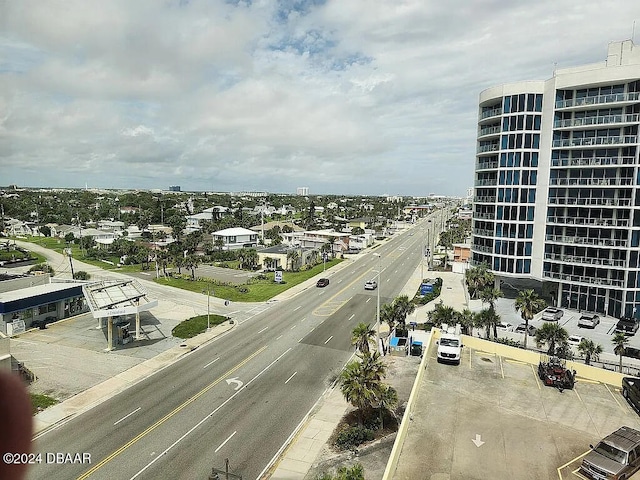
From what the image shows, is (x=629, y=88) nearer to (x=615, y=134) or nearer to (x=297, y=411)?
(x=615, y=134)

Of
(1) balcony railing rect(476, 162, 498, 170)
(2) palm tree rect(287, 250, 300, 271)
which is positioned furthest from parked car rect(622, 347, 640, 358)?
(2) palm tree rect(287, 250, 300, 271)

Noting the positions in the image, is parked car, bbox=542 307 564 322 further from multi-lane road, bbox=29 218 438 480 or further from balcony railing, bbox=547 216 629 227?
multi-lane road, bbox=29 218 438 480

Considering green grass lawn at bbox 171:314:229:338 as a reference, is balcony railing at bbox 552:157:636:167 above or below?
above

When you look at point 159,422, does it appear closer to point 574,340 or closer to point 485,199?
point 574,340

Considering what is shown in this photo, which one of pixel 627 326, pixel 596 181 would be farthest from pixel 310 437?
pixel 596 181

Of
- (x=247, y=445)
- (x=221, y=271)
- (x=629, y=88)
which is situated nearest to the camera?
(x=247, y=445)

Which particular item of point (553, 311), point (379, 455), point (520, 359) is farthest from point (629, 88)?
point (379, 455)

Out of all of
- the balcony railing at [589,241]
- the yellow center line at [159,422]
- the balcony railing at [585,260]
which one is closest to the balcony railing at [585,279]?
the balcony railing at [585,260]
